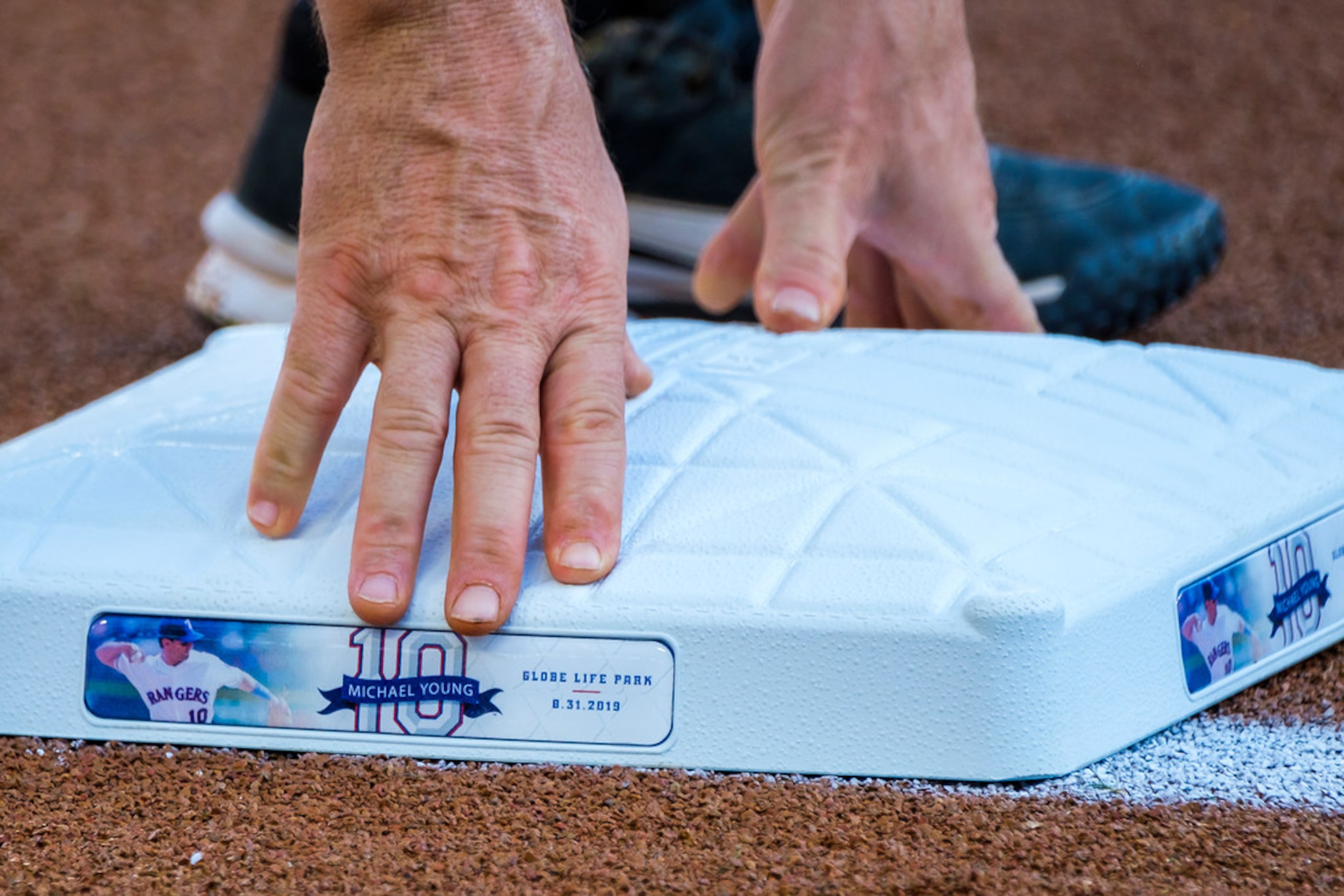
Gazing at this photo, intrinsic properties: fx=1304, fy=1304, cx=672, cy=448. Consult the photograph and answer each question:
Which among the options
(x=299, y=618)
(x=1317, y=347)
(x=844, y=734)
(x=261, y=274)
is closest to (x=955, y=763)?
(x=844, y=734)

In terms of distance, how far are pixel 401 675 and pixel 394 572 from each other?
6cm

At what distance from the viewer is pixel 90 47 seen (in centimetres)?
322

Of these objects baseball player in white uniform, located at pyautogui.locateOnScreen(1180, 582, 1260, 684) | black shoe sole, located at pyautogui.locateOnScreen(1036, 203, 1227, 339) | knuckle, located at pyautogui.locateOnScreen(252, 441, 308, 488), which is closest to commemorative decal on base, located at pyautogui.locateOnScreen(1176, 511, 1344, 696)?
baseball player in white uniform, located at pyautogui.locateOnScreen(1180, 582, 1260, 684)

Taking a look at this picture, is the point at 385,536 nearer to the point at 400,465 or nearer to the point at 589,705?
the point at 400,465

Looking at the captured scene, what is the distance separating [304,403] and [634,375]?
25cm

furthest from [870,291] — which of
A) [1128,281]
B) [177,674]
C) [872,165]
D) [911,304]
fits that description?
[177,674]

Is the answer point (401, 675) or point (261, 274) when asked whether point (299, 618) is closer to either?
point (401, 675)

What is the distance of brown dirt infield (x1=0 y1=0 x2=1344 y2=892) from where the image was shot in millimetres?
672

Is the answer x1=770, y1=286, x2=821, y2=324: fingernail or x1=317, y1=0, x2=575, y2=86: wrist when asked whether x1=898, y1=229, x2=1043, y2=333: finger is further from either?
x1=317, y1=0, x2=575, y2=86: wrist

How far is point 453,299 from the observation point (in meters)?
0.77

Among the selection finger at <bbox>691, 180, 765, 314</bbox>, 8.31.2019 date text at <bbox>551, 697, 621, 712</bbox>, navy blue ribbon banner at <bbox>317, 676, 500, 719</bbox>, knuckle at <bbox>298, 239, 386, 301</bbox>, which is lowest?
8.31.2019 date text at <bbox>551, 697, 621, 712</bbox>

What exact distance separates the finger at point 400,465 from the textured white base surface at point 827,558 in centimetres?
3

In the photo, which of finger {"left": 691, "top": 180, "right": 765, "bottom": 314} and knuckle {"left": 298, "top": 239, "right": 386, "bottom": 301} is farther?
finger {"left": 691, "top": 180, "right": 765, "bottom": 314}

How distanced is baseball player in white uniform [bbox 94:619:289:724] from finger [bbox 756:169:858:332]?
0.52 metres
